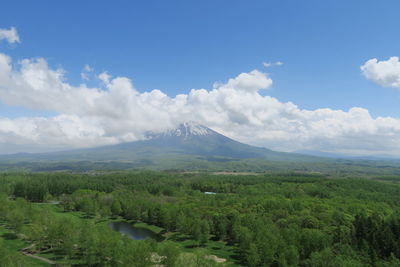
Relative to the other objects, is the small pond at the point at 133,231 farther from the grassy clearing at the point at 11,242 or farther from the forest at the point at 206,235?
the grassy clearing at the point at 11,242

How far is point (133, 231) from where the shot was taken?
89562 mm

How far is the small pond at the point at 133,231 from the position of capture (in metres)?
83.0

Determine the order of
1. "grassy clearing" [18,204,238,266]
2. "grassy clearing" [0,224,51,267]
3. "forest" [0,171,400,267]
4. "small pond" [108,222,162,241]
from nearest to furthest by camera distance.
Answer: "forest" [0,171,400,267], "grassy clearing" [18,204,238,266], "grassy clearing" [0,224,51,267], "small pond" [108,222,162,241]

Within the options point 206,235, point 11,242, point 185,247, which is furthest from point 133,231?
point 11,242

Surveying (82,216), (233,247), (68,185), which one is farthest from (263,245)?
(68,185)

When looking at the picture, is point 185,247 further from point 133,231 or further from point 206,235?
point 133,231

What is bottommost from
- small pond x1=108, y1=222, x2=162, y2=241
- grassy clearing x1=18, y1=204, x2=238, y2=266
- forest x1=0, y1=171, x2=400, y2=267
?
small pond x1=108, y1=222, x2=162, y2=241

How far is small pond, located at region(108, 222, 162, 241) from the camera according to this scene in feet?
272

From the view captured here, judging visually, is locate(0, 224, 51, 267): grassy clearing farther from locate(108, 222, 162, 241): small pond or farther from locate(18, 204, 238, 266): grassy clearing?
locate(108, 222, 162, 241): small pond

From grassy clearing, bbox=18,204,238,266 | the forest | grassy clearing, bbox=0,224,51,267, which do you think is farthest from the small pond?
grassy clearing, bbox=0,224,51,267

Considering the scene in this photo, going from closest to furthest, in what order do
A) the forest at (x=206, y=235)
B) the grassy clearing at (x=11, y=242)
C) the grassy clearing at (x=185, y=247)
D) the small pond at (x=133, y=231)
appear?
the forest at (x=206, y=235) < the grassy clearing at (x=185, y=247) < the grassy clearing at (x=11, y=242) < the small pond at (x=133, y=231)

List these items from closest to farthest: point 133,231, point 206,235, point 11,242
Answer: point 11,242 → point 206,235 → point 133,231

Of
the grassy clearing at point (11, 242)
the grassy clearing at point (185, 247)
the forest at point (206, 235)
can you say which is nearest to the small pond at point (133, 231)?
the grassy clearing at point (185, 247)

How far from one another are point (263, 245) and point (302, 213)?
35671 millimetres
